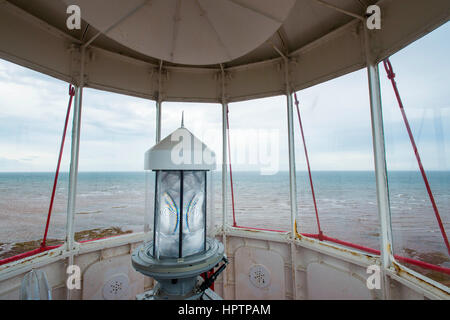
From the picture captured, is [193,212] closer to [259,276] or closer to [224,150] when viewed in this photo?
[224,150]

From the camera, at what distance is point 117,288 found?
9.73 ft

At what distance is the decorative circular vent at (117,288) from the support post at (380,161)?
10.6 feet

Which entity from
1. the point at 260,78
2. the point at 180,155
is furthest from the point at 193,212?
the point at 260,78

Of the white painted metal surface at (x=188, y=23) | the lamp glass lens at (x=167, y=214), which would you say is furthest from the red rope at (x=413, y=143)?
the lamp glass lens at (x=167, y=214)

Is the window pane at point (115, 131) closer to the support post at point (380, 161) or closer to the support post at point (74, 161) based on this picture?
the support post at point (74, 161)

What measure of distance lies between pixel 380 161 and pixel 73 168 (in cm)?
372

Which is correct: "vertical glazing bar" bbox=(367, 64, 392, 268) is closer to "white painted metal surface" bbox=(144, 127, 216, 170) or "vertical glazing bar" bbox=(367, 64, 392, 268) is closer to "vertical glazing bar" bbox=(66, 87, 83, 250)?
"white painted metal surface" bbox=(144, 127, 216, 170)

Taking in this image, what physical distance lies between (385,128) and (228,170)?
2.24m

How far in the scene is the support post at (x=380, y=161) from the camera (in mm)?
2246

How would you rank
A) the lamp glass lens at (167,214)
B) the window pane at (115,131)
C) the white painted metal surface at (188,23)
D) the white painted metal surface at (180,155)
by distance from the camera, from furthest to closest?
the window pane at (115,131) < the lamp glass lens at (167,214) < the white painted metal surface at (180,155) < the white painted metal surface at (188,23)

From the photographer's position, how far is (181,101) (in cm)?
371

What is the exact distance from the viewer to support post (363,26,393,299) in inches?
88.4

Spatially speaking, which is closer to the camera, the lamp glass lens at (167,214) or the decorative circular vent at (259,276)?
the lamp glass lens at (167,214)

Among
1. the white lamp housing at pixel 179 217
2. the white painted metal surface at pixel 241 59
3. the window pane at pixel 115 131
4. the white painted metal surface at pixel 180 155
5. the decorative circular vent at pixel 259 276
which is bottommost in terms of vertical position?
the decorative circular vent at pixel 259 276
